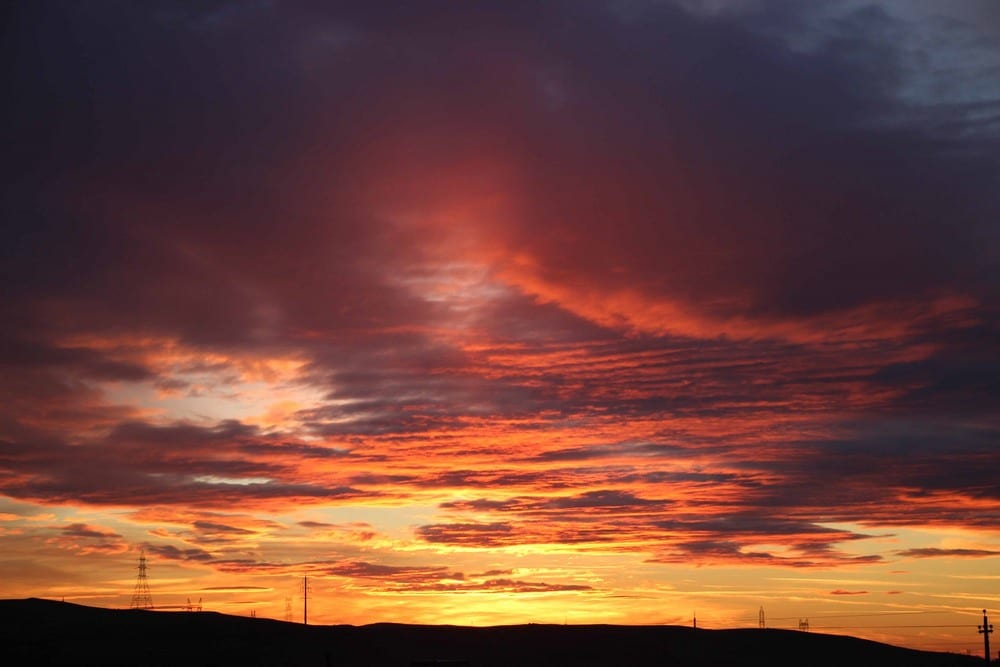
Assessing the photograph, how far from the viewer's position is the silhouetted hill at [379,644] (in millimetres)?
130000

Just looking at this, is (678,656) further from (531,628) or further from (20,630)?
(20,630)

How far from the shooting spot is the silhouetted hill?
130 meters

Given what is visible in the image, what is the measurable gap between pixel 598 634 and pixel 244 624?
5172 centimetres

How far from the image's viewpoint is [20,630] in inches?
5423

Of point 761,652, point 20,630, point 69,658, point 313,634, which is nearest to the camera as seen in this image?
point 69,658

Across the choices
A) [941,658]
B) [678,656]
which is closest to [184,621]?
[678,656]

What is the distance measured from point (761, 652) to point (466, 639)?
43361 mm

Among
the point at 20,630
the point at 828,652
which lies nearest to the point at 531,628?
the point at 828,652

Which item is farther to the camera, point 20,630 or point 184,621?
point 184,621

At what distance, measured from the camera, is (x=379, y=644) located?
482 feet

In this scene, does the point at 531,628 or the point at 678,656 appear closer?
the point at 678,656

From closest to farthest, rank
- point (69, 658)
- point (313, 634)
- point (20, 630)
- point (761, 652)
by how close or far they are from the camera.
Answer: point (69, 658) → point (20, 630) → point (313, 634) → point (761, 652)

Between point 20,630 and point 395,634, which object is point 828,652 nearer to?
point 395,634

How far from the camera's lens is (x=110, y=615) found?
153750 millimetres
